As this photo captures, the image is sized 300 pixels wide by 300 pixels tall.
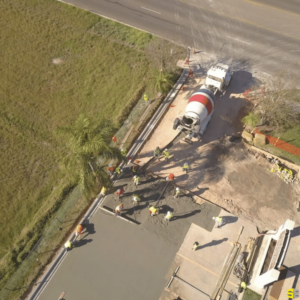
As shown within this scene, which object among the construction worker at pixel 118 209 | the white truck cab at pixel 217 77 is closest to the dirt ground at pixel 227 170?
the white truck cab at pixel 217 77

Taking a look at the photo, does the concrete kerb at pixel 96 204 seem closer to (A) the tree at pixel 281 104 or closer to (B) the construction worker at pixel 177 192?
(B) the construction worker at pixel 177 192

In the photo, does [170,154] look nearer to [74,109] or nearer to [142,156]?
[142,156]

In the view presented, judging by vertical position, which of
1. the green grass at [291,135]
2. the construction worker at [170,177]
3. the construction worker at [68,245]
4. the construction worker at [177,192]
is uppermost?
the green grass at [291,135]

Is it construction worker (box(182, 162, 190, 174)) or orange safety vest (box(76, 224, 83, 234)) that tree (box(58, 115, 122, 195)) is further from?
construction worker (box(182, 162, 190, 174))

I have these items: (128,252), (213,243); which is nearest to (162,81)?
(213,243)

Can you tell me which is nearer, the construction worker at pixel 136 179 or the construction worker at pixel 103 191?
the construction worker at pixel 103 191

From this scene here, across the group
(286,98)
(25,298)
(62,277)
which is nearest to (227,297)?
(62,277)
